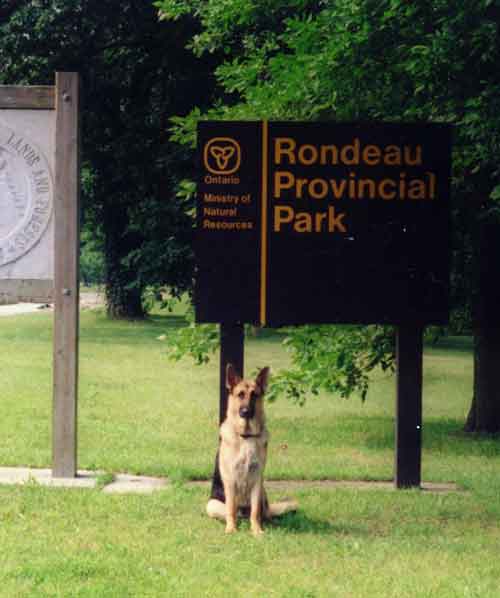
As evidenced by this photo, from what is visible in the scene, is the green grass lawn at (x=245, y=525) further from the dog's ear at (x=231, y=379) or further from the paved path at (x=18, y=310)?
the paved path at (x=18, y=310)

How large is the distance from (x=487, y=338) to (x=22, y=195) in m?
6.82

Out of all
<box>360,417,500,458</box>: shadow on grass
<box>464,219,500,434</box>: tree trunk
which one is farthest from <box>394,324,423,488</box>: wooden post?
<box>464,219,500,434</box>: tree trunk

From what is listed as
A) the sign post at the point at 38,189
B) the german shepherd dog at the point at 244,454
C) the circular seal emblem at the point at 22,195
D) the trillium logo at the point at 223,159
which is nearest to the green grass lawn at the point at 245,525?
the german shepherd dog at the point at 244,454

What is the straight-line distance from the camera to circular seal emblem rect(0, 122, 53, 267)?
1077 centimetres

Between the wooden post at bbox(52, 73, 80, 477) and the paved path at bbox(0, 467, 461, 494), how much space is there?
235 mm

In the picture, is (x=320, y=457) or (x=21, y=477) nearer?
(x=21, y=477)

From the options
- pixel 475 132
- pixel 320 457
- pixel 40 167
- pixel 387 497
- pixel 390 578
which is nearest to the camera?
pixel 390 578

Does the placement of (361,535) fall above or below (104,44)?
below

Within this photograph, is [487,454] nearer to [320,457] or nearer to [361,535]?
[320,457]

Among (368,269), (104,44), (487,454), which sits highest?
(104,44)

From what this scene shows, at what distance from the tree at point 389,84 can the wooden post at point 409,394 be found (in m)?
1.98

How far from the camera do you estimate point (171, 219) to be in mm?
30594

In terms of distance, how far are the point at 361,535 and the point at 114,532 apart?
1.77 meters

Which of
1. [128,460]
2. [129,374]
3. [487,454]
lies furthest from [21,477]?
[129,374]
